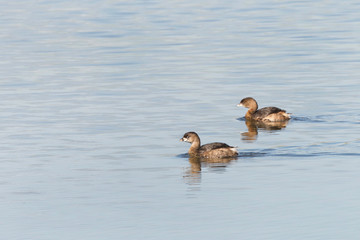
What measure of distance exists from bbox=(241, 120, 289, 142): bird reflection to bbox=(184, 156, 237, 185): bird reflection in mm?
3036

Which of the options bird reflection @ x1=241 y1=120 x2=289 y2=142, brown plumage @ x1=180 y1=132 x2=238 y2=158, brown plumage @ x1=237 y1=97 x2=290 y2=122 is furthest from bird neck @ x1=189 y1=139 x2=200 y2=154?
brown plumage @ x1=237 y1=97 x2=290 y2=122

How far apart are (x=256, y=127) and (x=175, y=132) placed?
129 inches

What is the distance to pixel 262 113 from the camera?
101ft

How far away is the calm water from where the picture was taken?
17609 mm

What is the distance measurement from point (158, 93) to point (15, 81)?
264 inches

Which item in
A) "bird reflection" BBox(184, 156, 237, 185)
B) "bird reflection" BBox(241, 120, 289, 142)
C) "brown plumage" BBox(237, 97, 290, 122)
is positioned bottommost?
"bird reflection" BBox(184, 156, 237, 185)

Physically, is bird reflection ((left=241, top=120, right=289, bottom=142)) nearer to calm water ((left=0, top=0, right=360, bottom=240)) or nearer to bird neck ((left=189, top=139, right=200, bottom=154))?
calm water ((left=0, top=0, right=360, bottom=240))

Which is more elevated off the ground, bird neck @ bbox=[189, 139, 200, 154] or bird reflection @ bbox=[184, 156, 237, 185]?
bird neck @ bbox=[189, 139, 200, 154]

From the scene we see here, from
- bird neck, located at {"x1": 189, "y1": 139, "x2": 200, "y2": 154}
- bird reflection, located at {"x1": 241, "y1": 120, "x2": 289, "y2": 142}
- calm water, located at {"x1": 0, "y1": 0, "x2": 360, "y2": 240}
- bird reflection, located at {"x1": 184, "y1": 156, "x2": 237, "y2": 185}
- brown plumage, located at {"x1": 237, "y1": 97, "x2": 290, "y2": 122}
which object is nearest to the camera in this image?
calm water, located at {"x1": 0, "y1": 0, "x2": 360, "y2": 240}

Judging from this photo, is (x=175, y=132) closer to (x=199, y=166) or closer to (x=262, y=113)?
(x=199, y=166)

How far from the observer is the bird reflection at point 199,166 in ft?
69.8

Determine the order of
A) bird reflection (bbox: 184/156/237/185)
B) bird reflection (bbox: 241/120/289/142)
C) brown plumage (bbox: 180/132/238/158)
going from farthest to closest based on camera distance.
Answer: bird reflection (bbox: 241/120/289/142)
brown plumage (bbox: 180/132/238/158)
bird reflection (bbox: 184/156/237/185)

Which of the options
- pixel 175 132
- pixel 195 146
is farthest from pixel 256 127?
pixel 195 146

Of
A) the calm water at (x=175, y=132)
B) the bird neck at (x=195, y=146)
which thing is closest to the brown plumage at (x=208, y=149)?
the bird neck at (x=195, y=146)
